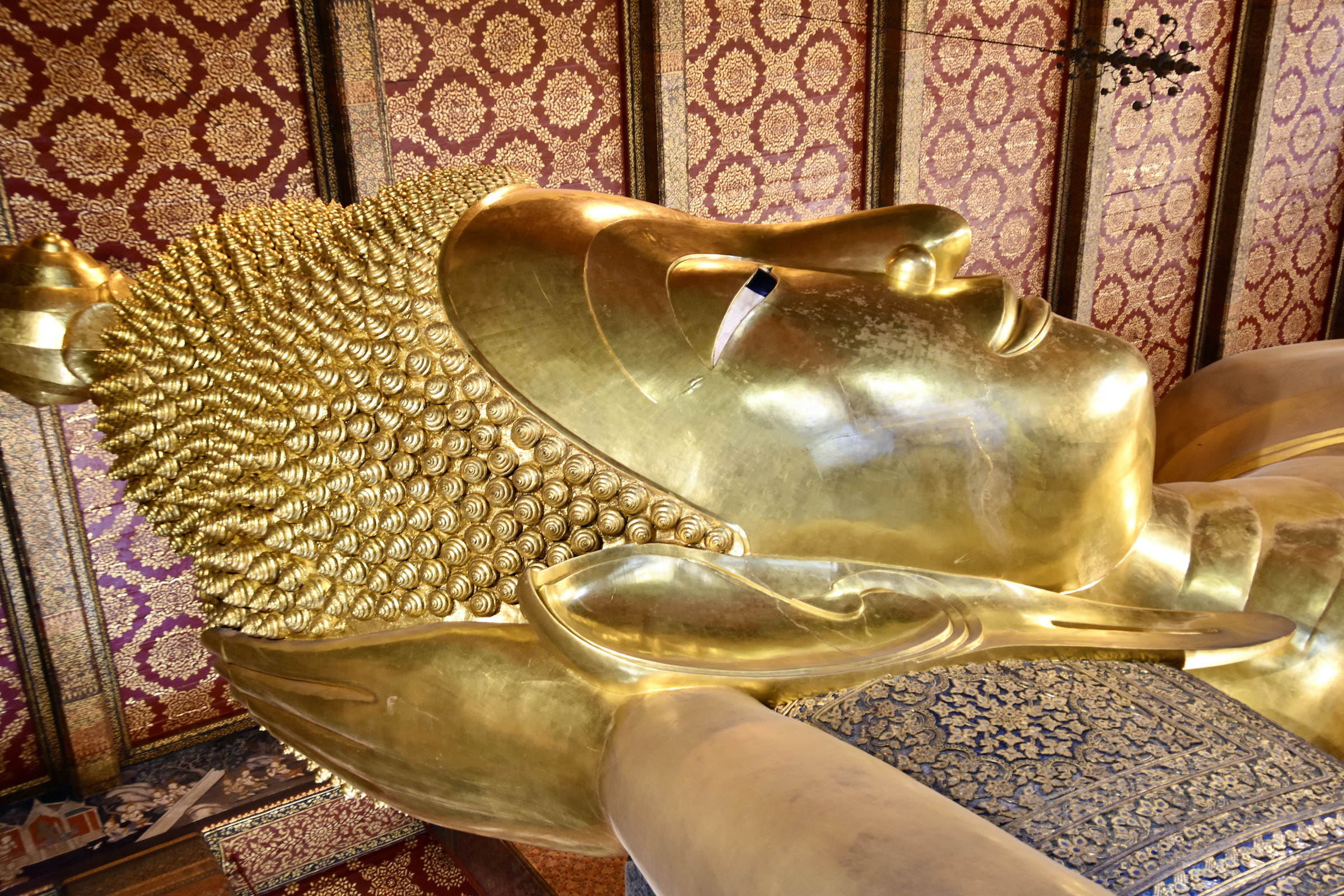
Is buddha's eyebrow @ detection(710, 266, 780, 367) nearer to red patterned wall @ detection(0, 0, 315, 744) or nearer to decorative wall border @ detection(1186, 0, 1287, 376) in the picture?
red patterned wall @ detection(0, 0, 315, 744)

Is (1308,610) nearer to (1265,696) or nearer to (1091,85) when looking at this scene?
(1265,696)

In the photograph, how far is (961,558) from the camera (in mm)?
875

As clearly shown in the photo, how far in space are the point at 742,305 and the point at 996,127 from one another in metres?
3.13

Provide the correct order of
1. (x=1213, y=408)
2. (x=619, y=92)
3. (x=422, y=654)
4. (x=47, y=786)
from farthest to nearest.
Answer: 1. (x=619, y=92)
2. (x=47, y=786)
3. (x=1213, y=408)
4. (x=422, y=654)

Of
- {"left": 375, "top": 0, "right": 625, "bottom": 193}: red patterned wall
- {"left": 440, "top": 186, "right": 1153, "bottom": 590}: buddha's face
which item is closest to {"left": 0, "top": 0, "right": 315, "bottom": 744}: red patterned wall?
{"left": 375, "top": 0, "right": 625, "bottom": 193}: red patterned wall

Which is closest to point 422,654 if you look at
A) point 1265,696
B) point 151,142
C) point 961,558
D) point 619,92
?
point 961,558

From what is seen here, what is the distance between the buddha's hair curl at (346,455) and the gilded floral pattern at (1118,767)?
0.78 ft

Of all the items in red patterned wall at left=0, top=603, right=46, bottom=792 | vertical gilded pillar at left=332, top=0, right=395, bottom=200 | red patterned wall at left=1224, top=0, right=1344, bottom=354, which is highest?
vertical gilded pillar at left=332, top=0, right=395, bottom=200

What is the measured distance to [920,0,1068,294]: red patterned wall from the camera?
10.9 ft

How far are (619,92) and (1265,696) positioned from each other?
2.33m

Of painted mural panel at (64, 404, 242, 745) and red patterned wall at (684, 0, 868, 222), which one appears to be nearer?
painted mural panel at (64, 404, 242, 745)

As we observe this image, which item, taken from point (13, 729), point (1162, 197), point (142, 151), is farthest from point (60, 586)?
point (1162, 197)

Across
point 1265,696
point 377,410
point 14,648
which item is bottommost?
point 14,648

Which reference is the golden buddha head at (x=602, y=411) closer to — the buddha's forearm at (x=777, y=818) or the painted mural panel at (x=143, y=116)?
the buddha's forearm at (x=777, y=818)
